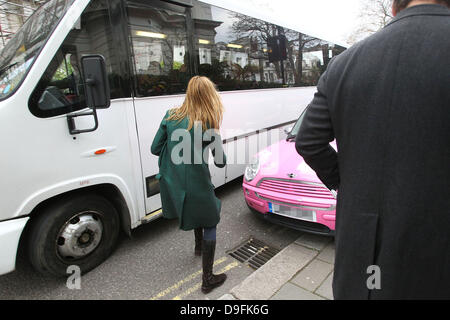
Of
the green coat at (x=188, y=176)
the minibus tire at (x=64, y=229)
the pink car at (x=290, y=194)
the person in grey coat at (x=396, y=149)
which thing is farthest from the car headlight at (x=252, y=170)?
the person in grey coat at (x=396, y=149)

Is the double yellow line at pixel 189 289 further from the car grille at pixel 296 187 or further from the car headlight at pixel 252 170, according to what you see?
the car headlight at pixel 252 170

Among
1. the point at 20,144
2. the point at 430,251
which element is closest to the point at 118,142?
the point at 20,144

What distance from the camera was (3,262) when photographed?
2350 millimetres

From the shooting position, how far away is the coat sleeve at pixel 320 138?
123cm

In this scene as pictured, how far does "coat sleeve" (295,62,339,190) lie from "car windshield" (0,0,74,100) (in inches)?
95.6

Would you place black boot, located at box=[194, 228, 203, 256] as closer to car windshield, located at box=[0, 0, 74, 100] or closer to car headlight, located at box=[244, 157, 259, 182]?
car headlight, located at box=[244, 157, 259, 182]

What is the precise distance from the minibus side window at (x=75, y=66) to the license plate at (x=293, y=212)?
2216mm

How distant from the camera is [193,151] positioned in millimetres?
2371

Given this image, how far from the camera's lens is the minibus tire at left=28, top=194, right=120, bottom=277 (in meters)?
2.65

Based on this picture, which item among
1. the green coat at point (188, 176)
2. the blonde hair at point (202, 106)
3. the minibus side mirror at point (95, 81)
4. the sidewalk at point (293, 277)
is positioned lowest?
the sidewalk at point (293, 277)

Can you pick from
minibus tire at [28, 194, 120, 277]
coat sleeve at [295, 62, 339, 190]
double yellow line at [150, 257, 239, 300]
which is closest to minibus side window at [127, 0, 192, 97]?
minibus tire at [28, 194, 120, 277]

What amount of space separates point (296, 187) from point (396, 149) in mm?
2329

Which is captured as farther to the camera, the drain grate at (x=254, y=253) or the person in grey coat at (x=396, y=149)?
the drain grate at (x=254, y=253)

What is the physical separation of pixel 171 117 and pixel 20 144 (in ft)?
4.13
